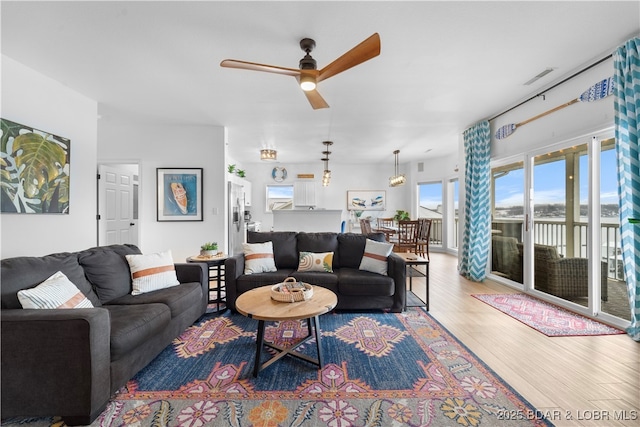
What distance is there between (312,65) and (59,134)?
3209 mm

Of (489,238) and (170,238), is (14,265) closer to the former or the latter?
(170,238)

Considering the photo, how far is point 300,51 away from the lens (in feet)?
8.31

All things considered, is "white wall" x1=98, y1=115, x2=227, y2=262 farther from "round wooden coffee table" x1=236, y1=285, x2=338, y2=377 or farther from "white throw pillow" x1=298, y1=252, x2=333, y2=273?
"round wooden coffee table" x1=236, y1=285, x2=338, y2=377

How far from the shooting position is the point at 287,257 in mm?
3559

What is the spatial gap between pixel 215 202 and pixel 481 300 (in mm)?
4356

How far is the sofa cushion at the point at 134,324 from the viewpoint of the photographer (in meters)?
1.70

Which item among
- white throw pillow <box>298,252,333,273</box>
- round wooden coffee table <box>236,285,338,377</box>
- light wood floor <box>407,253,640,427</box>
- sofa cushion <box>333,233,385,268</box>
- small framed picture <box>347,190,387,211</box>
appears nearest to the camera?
light wood floor <box>407,253,640,427</box>

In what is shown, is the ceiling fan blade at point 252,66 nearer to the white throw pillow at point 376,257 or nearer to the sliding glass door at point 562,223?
the white throw pillow at point 376,257

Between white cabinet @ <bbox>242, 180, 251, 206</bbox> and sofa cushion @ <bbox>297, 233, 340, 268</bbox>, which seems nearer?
sofa cushion @ <bbox>297, 233, 340, 268</bbox>

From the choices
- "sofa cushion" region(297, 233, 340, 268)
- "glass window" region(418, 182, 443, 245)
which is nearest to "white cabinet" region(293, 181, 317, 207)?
"glass window" region(418, 182, 443, 245)

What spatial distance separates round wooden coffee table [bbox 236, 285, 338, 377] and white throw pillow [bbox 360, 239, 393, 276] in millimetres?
1085

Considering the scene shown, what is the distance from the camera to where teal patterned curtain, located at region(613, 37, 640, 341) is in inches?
92.7

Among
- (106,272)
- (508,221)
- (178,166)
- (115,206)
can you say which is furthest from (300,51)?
(115,206)

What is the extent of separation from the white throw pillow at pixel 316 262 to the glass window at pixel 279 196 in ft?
16.8
